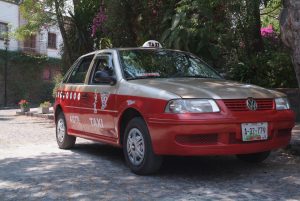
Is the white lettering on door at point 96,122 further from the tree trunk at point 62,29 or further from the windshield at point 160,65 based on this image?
the tree trunk at point 62,29

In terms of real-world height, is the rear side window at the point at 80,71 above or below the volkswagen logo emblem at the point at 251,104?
above

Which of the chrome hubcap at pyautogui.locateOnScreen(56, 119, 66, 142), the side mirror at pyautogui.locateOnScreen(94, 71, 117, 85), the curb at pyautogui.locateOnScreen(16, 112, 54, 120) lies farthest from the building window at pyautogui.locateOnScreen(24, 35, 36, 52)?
the side mirror at pyautogui.locateOnScreen(94, 71, 117, 85)

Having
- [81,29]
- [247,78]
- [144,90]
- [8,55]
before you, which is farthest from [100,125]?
[8,55]

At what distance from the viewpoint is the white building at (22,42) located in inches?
1403

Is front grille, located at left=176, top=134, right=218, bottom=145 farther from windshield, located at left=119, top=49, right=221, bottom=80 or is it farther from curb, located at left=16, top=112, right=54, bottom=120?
curb, located at left=16, top=112, right=54, bottom=120

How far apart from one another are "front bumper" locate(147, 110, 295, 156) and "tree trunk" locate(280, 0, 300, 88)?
1.40m

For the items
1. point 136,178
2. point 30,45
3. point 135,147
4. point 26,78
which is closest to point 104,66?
point 135,147

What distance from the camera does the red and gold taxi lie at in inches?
224

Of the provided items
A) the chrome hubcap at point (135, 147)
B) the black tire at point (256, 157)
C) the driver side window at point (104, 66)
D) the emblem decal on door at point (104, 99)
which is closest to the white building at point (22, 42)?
the driver side window at point (104, 66)

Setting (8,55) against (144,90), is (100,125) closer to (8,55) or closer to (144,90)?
(144,90)

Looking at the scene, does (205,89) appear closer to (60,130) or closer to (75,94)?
(75,94)

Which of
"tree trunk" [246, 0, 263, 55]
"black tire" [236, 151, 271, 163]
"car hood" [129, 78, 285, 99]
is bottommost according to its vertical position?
"black tire" [236, 151, 271, 163]

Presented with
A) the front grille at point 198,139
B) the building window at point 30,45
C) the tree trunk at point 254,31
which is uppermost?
the building window at point 30,45

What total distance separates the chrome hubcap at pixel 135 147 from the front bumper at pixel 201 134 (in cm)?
35
